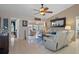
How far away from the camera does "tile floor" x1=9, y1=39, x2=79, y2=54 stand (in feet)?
10.0

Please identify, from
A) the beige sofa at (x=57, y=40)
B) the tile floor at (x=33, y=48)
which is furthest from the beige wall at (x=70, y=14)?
the tile floor at (x=33, y=48)

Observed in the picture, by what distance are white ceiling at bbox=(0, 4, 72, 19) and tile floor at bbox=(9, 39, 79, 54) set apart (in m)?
0.59

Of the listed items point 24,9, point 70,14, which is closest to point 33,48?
point 24,9

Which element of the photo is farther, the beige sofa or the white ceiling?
the beige sofa

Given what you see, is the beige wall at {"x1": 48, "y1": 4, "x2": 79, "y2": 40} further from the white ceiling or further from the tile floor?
the tile floor

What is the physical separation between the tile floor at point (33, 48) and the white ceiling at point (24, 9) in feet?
1.95

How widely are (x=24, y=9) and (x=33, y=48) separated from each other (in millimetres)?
870

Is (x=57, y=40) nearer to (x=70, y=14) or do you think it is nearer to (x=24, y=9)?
(x=70, y=14)

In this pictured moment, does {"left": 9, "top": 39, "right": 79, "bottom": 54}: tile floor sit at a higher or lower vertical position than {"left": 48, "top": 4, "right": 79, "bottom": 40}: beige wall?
lower

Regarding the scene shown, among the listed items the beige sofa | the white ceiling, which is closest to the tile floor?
the beige sofa

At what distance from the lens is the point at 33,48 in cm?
313

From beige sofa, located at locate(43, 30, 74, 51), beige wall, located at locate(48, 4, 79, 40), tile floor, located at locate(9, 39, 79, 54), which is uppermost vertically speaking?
beige wall, located at locate(48, 4, 79, 40)
